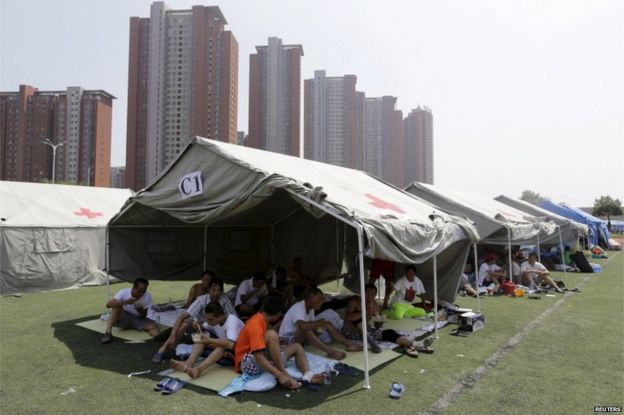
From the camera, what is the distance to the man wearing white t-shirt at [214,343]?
4.74 metres

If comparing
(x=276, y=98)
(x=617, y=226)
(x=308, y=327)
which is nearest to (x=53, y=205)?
(x=308, y=327)

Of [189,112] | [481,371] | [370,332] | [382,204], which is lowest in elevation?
[481,371]

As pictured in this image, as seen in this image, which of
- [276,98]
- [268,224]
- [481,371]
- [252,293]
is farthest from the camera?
[276,98]

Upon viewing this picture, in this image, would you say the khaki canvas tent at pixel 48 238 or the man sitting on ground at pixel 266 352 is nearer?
the man sitting on ground at pixel 266 352

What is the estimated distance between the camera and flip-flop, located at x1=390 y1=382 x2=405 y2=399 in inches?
167

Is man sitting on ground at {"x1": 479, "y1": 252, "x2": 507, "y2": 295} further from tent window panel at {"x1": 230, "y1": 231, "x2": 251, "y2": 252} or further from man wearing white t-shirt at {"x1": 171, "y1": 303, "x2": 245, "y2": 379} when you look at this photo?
man wearing white t-shirt at {"x1": 171, "y1": 303, "x2": 245, "y2": 379}

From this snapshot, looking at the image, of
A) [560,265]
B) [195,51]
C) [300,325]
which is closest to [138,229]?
[300,325]

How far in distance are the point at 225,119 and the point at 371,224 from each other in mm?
32768

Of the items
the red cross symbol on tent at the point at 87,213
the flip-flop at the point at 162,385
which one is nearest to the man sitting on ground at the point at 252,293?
the flip-flop at the point at 162,385

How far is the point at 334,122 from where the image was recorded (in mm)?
45812

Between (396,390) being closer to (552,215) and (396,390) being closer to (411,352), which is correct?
(411,352)

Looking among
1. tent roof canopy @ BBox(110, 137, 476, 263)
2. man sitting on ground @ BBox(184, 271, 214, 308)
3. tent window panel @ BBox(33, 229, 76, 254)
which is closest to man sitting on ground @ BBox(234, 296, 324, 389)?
tent roof canopy @ BBox(110, 137, 476, 263)

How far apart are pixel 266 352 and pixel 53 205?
968cm

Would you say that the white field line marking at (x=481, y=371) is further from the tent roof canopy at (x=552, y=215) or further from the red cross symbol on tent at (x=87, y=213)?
the red cross symbol on tent at (x=87, y=213)
